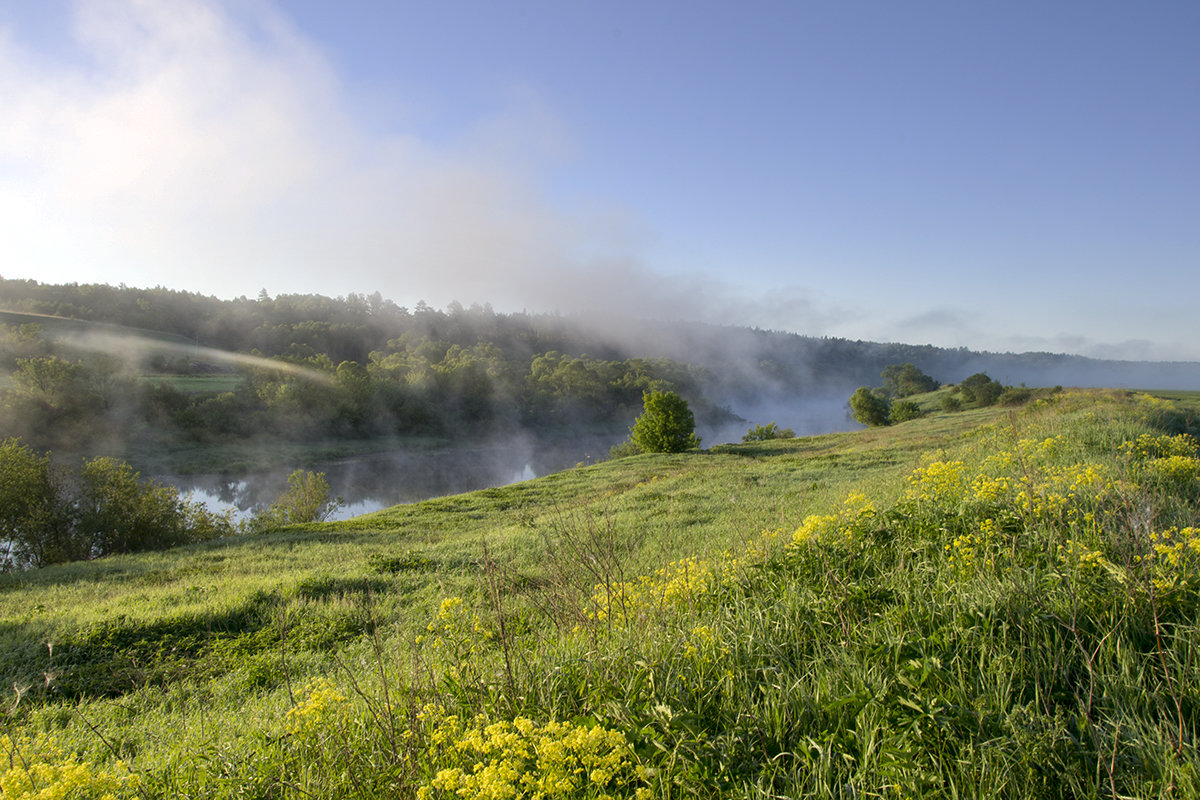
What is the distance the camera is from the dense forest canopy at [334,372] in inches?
1941

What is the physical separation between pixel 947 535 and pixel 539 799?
4100 mm

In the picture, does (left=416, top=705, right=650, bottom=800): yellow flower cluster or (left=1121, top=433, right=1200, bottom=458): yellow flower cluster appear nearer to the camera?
(left=416, top=705, right=650, bottom=800): yellow flower cluster

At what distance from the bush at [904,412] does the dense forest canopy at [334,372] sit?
41973mm

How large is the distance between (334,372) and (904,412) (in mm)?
74990

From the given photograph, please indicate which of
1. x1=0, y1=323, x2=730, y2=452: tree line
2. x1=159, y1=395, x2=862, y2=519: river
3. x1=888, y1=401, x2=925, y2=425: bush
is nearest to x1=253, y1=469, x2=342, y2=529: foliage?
x1=159, y1=395, x2=862, y2=519: river

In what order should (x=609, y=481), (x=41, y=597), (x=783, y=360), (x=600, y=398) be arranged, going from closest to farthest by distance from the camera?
(x=41, y=597) < (x=609, y=481) < (x=600, y=398) < (x=783, y=360)

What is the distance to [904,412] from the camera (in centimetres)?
5969

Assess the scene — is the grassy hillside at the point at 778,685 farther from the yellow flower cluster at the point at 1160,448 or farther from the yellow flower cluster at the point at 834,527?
the yellow flower cluster at the point at 1160,448

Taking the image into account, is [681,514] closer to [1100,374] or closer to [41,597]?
[41,597]

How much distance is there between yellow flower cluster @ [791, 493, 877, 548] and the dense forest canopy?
5945 centimetres

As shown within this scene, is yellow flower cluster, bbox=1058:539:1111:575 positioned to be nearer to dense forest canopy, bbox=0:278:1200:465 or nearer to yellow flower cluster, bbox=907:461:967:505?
yellow flower cluster, bbox=907:461:967:505

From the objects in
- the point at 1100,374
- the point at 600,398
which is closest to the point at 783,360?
the point at 1100,374

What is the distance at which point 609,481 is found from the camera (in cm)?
2858

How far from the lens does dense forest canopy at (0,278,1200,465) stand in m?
49.3
